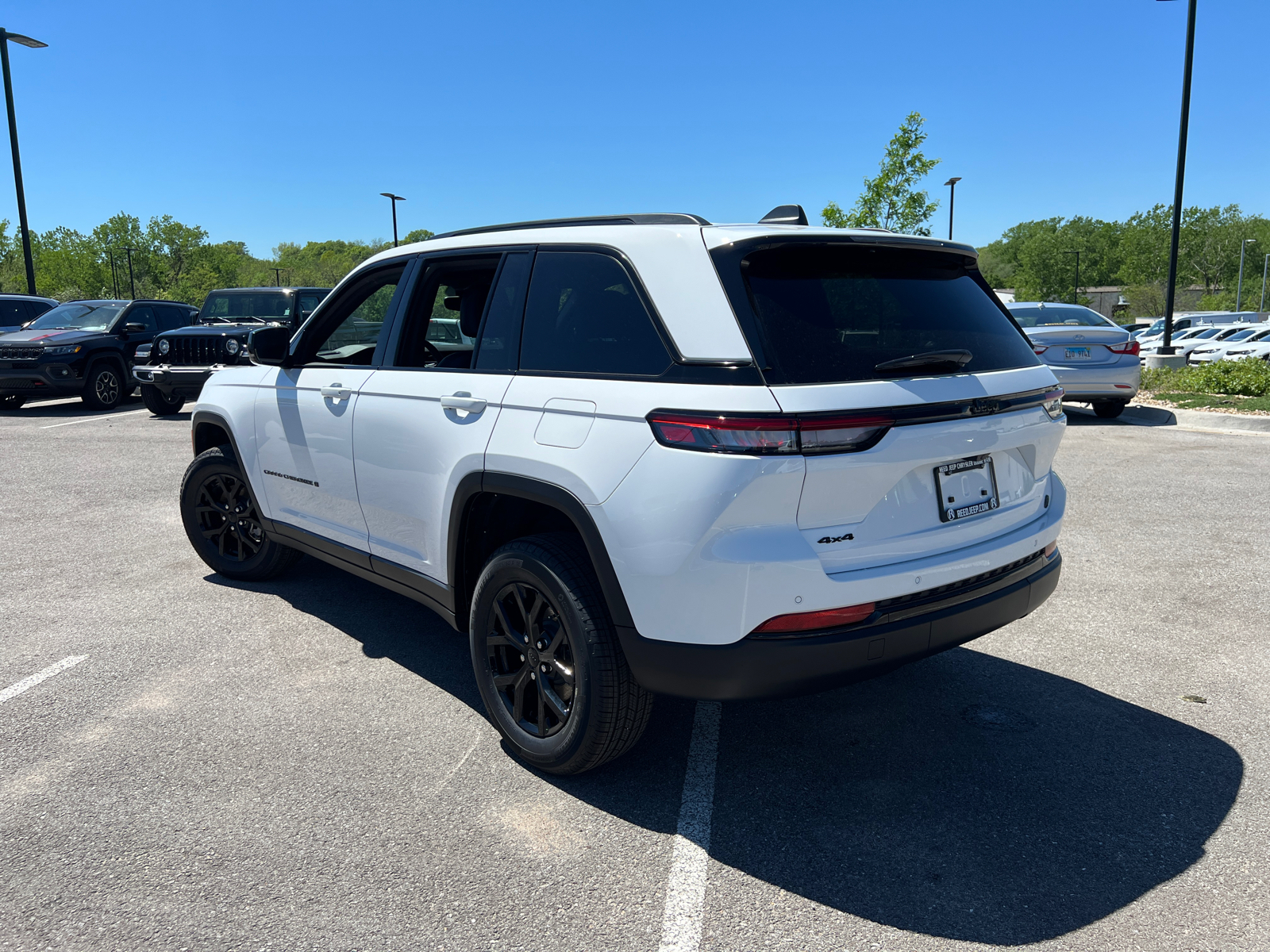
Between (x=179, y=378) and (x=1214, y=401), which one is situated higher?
(x=179, y=378)

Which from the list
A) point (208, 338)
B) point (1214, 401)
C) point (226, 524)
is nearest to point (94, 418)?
point (208, 338)

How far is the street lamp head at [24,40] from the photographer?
71.3 ft

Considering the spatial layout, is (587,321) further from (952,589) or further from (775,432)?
(952,589)

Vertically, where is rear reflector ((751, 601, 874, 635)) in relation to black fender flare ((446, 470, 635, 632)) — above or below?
below

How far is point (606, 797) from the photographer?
3.12 m

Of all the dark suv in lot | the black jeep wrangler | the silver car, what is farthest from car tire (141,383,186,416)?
the silver car

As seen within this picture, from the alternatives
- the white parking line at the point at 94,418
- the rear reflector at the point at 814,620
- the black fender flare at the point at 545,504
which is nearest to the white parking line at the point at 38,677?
the black fender flare at the point at 545,504

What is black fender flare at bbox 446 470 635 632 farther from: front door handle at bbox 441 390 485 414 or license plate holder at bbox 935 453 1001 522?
license plate holder at bbox 935 453 1001 522

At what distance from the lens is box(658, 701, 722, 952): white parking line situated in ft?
7.94

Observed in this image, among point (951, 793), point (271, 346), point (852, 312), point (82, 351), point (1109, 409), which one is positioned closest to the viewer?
point (852, 312)

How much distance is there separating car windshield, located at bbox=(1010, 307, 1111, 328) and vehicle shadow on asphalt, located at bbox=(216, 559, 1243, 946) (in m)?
10.5

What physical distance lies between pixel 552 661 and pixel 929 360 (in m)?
1.59

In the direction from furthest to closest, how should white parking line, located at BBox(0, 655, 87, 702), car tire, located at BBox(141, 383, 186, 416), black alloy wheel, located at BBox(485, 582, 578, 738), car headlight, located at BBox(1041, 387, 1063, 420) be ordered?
car tire, located at BBox(141, 383, 186, 416) < white parking line, located at BBox(0, 655, 87, 702) < car headlight, located at BBox(1041, 387, 1063, 420) < black alloy wheel, located at BBox(485, 582, 578, 738)

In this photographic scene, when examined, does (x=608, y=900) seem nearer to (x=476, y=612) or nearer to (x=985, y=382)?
(x=476, y=612)
